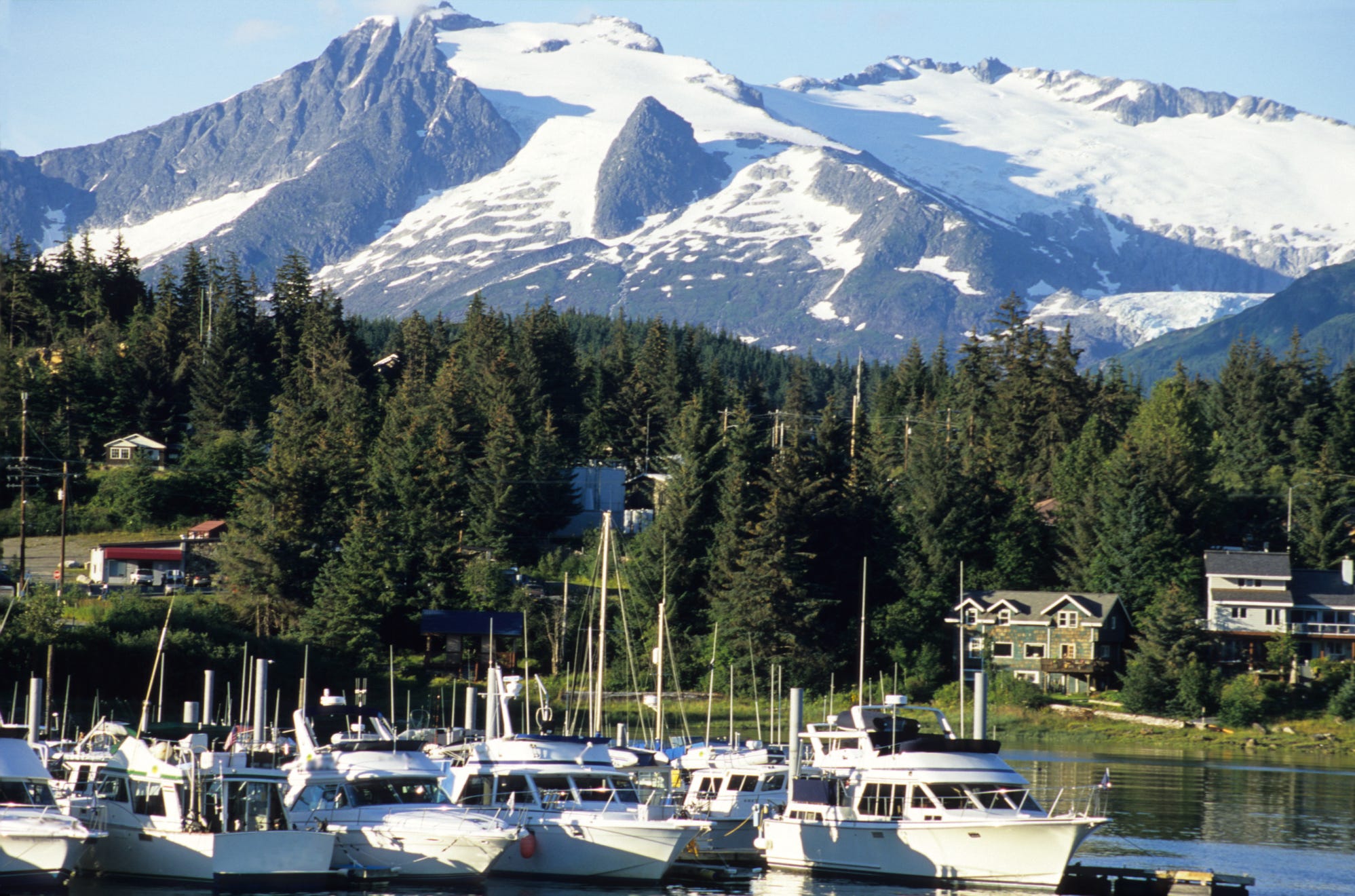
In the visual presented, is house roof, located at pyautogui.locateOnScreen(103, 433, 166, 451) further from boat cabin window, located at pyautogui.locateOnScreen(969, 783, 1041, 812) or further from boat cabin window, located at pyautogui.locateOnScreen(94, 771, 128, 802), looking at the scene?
boat cabin window, located at pyautogui.locateOnScreen(969, 783, 1041, 812)

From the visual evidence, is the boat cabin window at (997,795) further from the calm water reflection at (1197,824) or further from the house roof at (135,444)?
the house roof at (135,444)

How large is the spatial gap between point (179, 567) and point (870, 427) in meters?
59.6

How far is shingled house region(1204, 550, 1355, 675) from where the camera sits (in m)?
98.4

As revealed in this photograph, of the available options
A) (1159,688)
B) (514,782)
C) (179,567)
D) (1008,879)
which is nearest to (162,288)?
(179,567)

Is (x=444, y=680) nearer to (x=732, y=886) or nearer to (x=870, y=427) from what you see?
(x=732, y=886)

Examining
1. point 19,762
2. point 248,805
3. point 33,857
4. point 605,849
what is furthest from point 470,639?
point 33,857

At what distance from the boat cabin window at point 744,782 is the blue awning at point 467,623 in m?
40.7

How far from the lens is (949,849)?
43719 mm

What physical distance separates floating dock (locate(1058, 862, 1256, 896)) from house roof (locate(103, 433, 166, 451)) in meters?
93.4

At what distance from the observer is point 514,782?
45906mm

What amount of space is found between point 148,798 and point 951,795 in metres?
21.3

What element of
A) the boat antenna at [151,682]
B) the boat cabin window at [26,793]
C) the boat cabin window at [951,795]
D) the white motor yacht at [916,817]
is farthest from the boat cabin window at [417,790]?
the boat cabin window at [951,795]

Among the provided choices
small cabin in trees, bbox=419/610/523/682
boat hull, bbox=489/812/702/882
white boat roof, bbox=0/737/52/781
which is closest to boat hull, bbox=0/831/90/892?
white boat roof, bbox=0/737/52/781

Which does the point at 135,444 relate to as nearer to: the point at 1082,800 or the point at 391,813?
the point at 1082,800
